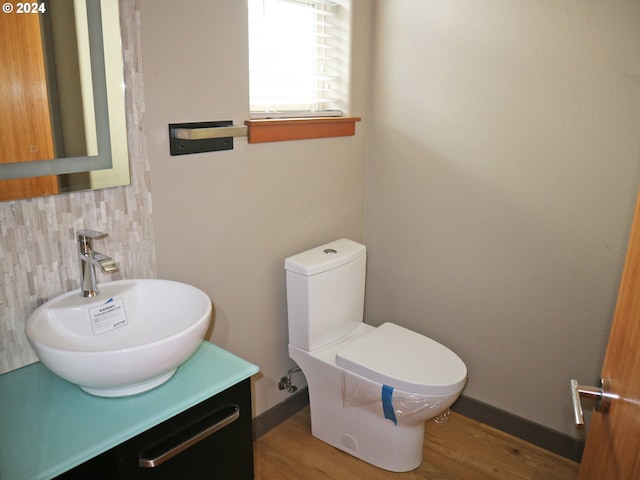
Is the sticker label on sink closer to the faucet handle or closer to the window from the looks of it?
the faucet handle

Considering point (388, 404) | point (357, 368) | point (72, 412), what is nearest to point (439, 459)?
point (388, 404)

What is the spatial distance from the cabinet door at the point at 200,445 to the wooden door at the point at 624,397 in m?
0.83

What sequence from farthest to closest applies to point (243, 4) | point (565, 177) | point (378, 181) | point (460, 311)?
1. point (378, 181)
2. point (460, 311)
3. point (565, 177)
4. point (243, 4)

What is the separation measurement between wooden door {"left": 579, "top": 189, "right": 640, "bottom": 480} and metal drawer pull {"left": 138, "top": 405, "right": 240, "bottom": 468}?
2.71 ft

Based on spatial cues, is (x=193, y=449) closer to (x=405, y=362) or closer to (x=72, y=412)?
(x=72, y=412)

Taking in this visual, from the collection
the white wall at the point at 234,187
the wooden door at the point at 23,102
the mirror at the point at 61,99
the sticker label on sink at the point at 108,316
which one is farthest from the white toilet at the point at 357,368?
the wooden door at the point at 23,102

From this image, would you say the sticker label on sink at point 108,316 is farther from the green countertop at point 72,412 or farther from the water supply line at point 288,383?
the water supply line at point 288,383

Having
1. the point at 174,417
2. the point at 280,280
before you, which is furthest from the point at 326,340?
the point at 174,417

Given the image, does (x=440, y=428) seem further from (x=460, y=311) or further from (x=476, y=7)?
(x=476, y=7)

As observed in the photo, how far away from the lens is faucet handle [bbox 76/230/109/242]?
54.9 inches

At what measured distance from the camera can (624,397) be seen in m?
0.84

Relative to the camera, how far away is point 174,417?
125 cm

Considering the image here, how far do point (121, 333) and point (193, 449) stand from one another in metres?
0.37

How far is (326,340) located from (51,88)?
1343 mm
